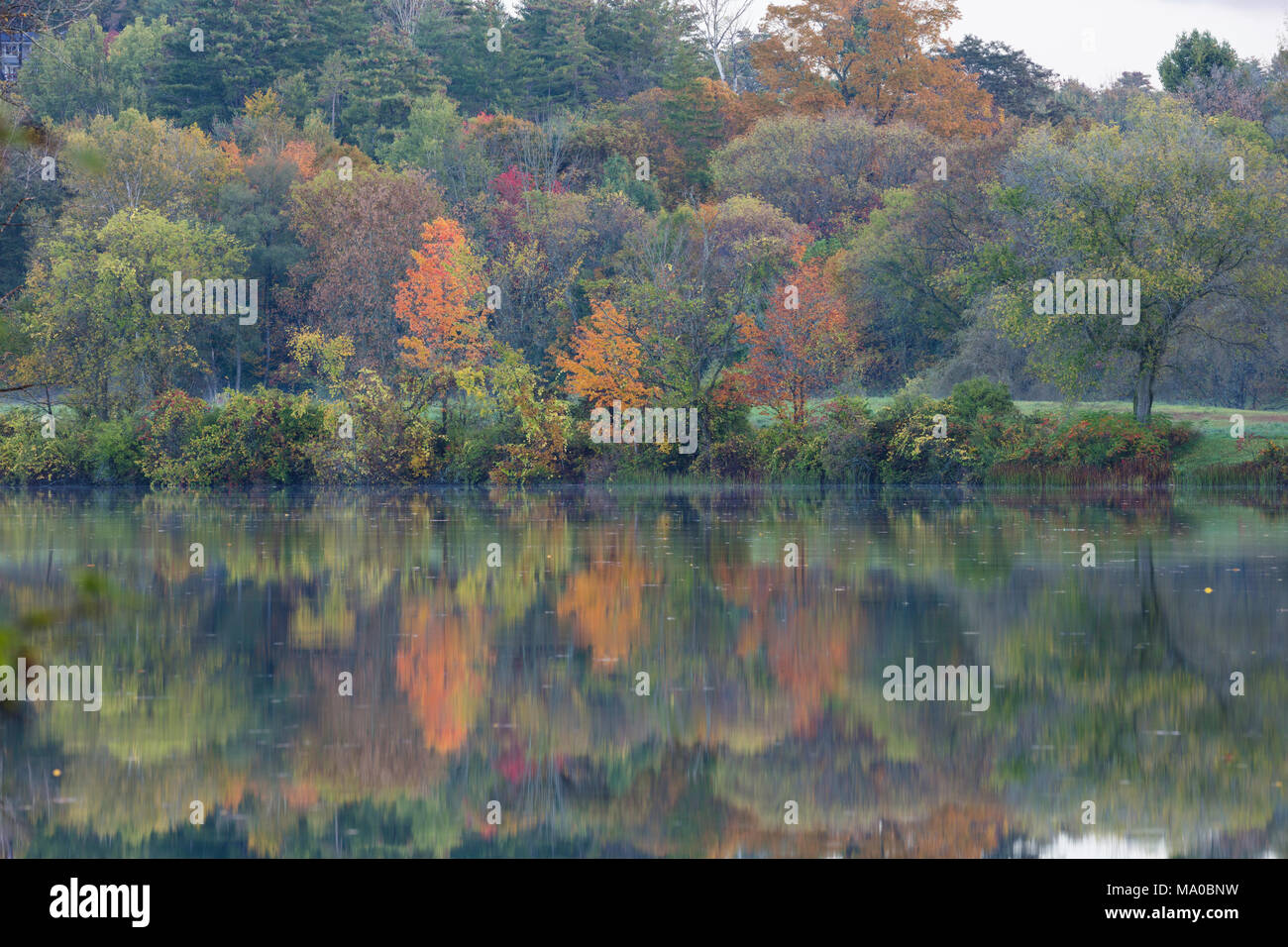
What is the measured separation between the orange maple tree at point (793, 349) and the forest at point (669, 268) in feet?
0.37

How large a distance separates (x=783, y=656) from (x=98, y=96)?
68.5 metres

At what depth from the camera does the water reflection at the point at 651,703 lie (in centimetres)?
952

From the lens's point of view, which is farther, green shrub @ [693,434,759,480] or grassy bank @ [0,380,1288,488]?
green shrub @ [693,434,759,480]

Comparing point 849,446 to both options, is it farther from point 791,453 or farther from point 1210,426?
point 1210,426

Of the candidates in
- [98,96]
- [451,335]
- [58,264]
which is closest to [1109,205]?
[451,335]

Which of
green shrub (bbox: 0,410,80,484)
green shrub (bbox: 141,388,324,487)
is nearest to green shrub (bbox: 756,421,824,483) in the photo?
green shrub (bbox: 141,388,324,487)

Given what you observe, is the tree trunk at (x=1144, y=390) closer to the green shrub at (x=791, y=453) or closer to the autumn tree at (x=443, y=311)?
the green shrub at (x=791, y=453)

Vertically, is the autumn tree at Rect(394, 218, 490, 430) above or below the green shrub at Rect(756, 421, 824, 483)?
above

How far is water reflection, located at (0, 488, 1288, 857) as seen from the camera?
31.2 ft

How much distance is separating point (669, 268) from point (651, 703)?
3396 centimetres

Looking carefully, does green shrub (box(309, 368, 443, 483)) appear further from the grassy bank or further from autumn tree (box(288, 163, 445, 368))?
autumn tree (box(288, 163, 445, 368))

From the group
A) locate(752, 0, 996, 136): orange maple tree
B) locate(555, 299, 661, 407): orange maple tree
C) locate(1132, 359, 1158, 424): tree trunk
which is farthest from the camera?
locate(752, 0, 996, 136): orange maple tree

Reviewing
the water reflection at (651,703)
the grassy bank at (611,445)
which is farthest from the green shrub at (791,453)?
the water reflection at (651,703)

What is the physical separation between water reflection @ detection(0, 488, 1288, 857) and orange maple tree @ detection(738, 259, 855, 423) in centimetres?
1876
